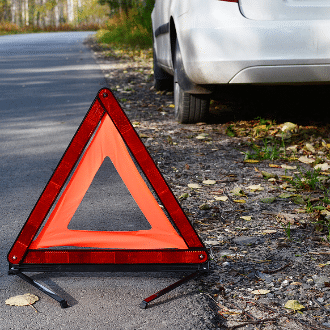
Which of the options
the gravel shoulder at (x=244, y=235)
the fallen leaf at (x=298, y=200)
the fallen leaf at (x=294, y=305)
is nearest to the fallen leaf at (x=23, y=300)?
the gravel shoulder at (x=244, y=235)

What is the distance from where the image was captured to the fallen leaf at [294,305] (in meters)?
2.06

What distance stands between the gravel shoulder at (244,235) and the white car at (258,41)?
718mm

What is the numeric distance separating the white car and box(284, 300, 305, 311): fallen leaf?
2.37m

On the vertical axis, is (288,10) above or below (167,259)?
above

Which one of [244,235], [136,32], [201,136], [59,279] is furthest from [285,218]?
[136,32]

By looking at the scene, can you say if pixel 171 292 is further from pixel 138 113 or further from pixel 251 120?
pixel 138 113

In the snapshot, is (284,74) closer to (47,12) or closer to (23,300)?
(23,300)

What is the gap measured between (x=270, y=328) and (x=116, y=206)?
1.55 metres

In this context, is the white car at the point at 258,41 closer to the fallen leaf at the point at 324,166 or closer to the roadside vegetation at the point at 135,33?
the fallen leaf at the point at 324,166

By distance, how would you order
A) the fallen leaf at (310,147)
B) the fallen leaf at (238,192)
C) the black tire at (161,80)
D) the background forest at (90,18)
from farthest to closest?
1. the background forest at (90,18)
2. the black tire at (161,80)
3. the fallen leaf at (310,147)
4. the fallen leaf at (238,192)

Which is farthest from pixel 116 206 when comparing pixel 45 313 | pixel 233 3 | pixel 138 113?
pixel 138 113

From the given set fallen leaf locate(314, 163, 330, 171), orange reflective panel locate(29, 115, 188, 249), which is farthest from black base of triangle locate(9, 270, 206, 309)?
fallen leaf locate(314, 163, 330, 171)

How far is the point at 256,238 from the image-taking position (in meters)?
2.75

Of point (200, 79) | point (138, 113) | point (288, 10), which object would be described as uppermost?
point (288, 10)
